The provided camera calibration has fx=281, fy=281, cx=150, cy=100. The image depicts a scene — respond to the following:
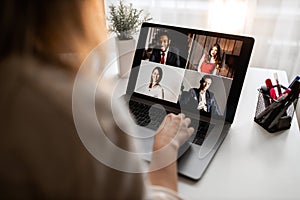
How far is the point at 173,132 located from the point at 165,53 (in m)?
0.26

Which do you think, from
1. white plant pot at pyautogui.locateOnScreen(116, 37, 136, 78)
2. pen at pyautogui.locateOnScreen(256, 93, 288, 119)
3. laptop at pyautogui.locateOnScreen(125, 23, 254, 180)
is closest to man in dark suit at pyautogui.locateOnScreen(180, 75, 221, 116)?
laptop at pyautogui.locateOnScreen(125, 23, 254, 180)

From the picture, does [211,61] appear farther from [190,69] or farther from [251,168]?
[251,168]

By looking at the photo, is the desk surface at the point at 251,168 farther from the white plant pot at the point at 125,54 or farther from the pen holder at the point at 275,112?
the white plant pot at the point at 125,54

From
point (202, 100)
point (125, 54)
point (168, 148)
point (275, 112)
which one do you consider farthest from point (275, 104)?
point (125, 54)

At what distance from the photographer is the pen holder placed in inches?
27.8

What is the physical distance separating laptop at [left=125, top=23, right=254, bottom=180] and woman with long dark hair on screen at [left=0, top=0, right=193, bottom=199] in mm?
342

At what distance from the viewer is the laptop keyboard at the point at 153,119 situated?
0.71 meters

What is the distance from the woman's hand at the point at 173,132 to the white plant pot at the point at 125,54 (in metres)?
0.31

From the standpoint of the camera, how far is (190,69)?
80cm

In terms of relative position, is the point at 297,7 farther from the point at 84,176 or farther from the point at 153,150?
the point at 84,176

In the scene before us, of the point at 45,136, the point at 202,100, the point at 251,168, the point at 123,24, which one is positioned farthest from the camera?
the point at 123,24

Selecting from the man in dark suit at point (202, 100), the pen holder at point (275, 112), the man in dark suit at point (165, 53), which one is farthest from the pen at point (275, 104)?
the man in dark suit at point (165, 53)

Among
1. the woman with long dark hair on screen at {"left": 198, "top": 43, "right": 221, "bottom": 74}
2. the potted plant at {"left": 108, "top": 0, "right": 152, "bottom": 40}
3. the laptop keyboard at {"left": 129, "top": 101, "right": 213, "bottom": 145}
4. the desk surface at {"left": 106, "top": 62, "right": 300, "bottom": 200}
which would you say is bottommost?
the desk surface at {"left": 106, "top": 62, "right": 300, "bottom": 200}

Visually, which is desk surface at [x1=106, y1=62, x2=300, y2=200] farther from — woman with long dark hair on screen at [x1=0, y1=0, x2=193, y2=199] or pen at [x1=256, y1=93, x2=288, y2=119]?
woman with long dark hair on screen at [x1=0, y1=0, x2=193, y2=199]
